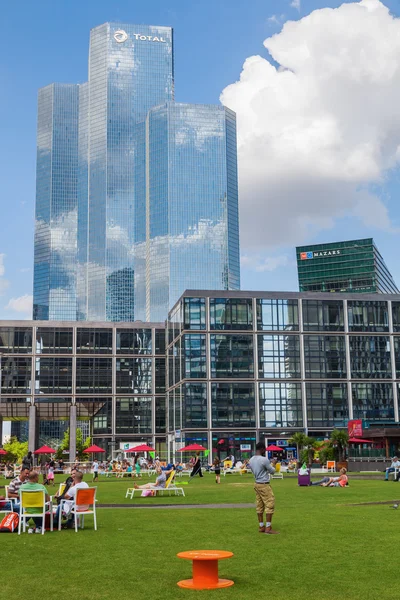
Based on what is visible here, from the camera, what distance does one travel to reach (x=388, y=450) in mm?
69125

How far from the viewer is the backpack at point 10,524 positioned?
16.3m

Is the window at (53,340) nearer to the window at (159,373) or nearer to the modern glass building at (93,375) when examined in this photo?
Result: the modern glass building at (93,375)

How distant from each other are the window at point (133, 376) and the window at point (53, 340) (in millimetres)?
8135

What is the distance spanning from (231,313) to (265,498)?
79973mm

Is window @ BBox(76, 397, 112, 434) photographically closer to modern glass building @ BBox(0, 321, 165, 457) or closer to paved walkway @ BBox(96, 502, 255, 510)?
modern glass building @ BBox(0, 321, 165, 457)

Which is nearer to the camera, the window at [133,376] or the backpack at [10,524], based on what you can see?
the backpack at [10,524]

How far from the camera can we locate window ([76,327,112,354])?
356ft

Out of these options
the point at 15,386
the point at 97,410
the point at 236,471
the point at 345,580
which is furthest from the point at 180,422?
the point at 345,580

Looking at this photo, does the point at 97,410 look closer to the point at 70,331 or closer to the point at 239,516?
the point at 70,331

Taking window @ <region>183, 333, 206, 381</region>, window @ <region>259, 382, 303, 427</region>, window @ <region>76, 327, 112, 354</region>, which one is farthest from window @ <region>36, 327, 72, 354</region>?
window @ <region>259, 382, 303, 427</region>

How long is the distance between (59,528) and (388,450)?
2267 inches

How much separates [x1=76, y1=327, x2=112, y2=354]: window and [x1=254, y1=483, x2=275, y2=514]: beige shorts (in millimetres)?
94988

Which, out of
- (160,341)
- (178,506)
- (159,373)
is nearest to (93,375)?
(159,373)

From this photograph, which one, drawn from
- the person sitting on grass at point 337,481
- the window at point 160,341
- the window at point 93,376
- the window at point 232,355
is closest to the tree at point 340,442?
the person sitting on grass at point 337,481
